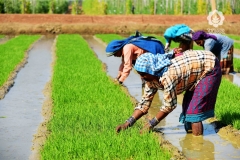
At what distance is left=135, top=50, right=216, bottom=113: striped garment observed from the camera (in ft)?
13.7

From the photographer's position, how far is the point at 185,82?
14.2ft

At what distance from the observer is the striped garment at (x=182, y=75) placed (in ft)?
13.7

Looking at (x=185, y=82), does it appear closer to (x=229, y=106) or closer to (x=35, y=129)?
(x=229, y=106)

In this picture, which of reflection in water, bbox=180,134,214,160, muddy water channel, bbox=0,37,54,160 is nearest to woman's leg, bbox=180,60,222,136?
reflection in water, bbox=180,134,214,160

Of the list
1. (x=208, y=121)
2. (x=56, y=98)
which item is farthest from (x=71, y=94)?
(x=208, y=121)

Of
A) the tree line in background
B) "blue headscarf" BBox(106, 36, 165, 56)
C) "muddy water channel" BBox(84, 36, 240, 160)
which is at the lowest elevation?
the tree line in background

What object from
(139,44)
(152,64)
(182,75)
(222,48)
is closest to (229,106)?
(139,44)

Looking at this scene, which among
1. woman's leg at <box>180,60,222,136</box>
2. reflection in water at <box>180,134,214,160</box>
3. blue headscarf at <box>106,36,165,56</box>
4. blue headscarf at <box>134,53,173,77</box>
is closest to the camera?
blue headscarf at <box>134,53,173,77</box>

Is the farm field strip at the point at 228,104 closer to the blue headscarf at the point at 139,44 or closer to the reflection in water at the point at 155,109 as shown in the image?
the reflection in water at the point at 155,109

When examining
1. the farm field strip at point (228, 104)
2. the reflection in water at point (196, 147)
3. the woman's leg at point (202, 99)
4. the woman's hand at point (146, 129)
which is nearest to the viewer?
the reflection in water at point (196, 147)

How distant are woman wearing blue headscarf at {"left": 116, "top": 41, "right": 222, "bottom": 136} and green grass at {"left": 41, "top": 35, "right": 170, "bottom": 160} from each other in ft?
1.02

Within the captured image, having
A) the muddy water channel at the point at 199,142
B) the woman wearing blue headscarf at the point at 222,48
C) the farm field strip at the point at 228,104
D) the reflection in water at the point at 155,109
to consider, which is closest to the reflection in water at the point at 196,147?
the muddy water channel at the point at 199,142

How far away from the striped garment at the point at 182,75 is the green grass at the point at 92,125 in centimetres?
40

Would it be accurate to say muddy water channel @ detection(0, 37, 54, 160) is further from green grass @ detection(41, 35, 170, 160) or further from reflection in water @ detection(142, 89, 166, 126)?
reflection in water @ detection(142, 89, 166, 126)
